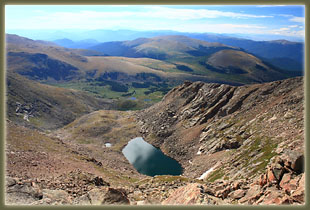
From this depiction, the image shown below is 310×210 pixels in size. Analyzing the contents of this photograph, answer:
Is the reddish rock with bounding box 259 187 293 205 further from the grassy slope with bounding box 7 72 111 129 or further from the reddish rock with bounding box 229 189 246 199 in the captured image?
the grassy slope with bounding box 7 72 111 129

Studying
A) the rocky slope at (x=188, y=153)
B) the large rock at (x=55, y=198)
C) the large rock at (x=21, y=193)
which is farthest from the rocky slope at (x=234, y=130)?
the large rock at (x=21, y=193)

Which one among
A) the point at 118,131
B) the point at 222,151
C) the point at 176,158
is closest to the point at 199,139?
the point at 176,158

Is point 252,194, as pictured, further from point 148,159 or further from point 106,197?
point 148,159

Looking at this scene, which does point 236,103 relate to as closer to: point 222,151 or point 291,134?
point 222,151

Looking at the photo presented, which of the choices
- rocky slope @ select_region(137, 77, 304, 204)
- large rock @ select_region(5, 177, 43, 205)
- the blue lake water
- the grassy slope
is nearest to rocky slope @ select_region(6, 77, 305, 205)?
large rock @ select_region(5, 177, 43, 205)

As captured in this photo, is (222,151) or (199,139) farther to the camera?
(199,139)

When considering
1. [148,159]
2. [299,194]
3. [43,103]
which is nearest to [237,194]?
[299,194]
